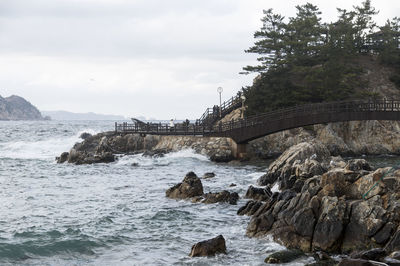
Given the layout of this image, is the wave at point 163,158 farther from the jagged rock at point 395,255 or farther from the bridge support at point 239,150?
the jagged rock at point 395,255

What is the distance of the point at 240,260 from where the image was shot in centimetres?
1559

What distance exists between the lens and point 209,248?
1614 centimetres

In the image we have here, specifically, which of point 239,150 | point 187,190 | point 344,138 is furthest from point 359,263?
point 344,138

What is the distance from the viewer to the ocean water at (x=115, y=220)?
16.7 m

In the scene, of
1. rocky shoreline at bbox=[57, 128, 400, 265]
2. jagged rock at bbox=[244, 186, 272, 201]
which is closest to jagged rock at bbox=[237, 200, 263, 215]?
rocky shoreline at bbox=[57, 128, 400, 265]

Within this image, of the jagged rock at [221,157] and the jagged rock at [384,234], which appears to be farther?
the jagged rock at [221,157]

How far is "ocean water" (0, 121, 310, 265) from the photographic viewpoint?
658 inches

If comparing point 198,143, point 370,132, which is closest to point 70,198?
point 198,143

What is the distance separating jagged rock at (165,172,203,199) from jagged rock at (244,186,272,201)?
282 centimetres

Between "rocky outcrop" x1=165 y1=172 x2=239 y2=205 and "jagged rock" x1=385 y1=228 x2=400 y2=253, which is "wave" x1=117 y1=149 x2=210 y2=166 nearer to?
"rocky outcrop" x1=165 y1=172 x2=239 y2=205

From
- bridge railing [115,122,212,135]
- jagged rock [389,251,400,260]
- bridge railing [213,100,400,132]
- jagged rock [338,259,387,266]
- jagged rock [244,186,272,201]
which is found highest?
bridge railing [213,100,400,132]

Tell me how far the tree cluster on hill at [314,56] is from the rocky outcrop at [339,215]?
3005 centimetres

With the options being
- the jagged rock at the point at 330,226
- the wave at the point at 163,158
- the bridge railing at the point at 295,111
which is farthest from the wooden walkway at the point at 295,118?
the jagged rock at the point at 330,226

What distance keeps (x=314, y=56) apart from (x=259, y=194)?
39351mm
